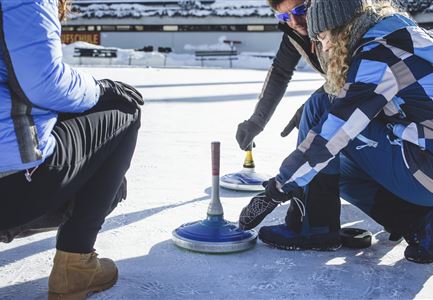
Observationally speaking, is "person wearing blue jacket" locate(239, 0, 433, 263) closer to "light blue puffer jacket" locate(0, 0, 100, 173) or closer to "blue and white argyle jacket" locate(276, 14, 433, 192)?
"blue and white argyle jacket" locate(276, 14, 433, 192)

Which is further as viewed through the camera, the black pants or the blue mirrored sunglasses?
the blue mirrored sunglasses

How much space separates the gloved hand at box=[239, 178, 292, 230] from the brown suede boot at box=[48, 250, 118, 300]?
0.60m

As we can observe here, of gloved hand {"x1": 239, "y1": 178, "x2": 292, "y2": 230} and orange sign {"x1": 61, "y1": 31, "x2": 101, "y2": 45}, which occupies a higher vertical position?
orange sign {"x1": 61, "y1": 31, "x2": 101, "y2": 45}

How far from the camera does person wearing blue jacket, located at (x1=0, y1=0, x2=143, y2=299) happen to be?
1.25 meters

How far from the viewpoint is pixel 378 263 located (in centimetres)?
196

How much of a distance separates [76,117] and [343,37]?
0.78 meters

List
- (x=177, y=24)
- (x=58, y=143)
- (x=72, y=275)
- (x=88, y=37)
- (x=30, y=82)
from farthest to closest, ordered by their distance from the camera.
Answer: (x=88, y=37) → (x=177, y=24) → (x=72, y=275) → (x=58, y=143) → (x=30, y=82)

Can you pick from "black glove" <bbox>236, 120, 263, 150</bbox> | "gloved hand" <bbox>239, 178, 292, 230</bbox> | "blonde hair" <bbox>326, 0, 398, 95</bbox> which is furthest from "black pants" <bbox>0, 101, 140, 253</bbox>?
"black glove" <bbox>236, 120, 263, 150</bbox>

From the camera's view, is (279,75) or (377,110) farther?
(279,75)

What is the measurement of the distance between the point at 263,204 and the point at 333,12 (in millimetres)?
682

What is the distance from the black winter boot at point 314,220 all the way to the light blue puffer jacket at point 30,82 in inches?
36.9

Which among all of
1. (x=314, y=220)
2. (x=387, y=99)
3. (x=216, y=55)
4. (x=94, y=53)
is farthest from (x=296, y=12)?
(x=216, y=55)

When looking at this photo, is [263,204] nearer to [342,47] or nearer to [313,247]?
[313,247]

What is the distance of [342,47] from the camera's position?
1718mm
